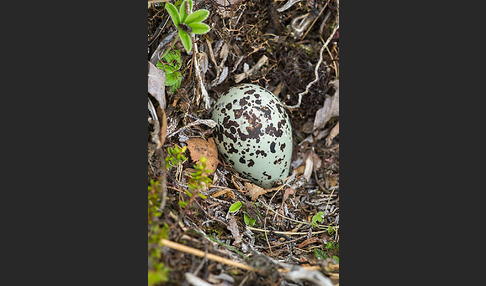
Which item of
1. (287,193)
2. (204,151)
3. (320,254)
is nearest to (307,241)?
(320,254)

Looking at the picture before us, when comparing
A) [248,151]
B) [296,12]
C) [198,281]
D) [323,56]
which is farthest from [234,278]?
[296,12]

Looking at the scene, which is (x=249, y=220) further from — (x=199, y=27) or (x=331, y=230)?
(x=199, y=27)

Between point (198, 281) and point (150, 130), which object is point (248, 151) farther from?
point (198, 281)

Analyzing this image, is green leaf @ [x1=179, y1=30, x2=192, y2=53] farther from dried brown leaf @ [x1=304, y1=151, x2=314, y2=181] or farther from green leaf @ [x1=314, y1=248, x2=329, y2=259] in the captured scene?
green leaf @ [x1=314, y1=248, x2=329, y2=259]

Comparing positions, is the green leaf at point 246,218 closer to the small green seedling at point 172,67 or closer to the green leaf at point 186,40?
the small green seedling at point 172,67

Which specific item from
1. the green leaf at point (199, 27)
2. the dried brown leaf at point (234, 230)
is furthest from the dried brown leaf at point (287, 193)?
the green leaf at point (199, 27)
